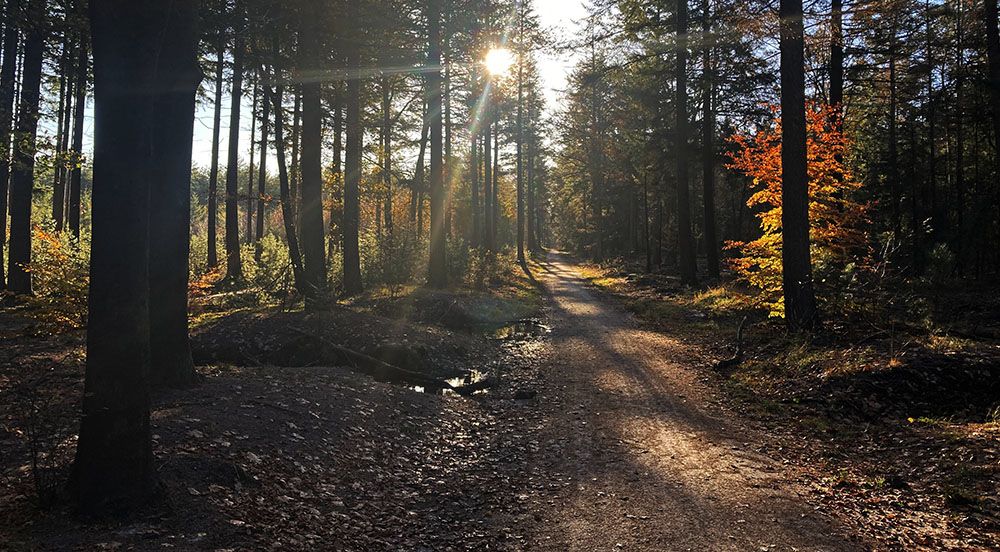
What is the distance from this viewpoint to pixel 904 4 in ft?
39.0

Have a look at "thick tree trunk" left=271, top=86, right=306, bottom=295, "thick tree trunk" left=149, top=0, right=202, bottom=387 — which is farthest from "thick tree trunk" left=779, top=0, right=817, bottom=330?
"thick tree trunk" left=271, top=86, right=306, bottom=295

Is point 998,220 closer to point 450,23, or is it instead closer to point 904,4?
point 904,4

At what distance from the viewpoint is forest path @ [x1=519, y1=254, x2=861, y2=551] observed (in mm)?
4715

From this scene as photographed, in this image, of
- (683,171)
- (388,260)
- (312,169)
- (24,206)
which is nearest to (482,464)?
(312,169)

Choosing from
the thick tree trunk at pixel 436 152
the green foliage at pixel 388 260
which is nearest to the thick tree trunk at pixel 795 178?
the thick tree trunk at pixel 436 152

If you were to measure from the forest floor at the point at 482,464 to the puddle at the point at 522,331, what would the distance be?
12.3ft

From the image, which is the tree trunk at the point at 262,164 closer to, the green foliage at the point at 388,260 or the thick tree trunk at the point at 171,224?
the green foliage at the point at 388,260

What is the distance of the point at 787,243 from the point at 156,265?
38.2 ft

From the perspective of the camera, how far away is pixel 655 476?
5957 mm

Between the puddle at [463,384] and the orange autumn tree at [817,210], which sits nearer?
the puddle at [463,384]

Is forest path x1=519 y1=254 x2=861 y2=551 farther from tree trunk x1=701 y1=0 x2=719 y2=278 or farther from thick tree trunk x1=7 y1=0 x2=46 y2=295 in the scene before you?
thick tree trunk x1=7 y1=0 x2=46 y2=295

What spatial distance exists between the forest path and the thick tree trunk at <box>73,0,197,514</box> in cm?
340

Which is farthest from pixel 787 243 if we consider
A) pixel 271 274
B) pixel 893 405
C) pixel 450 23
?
pixel 271 274

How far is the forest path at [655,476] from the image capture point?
4.71 meters
